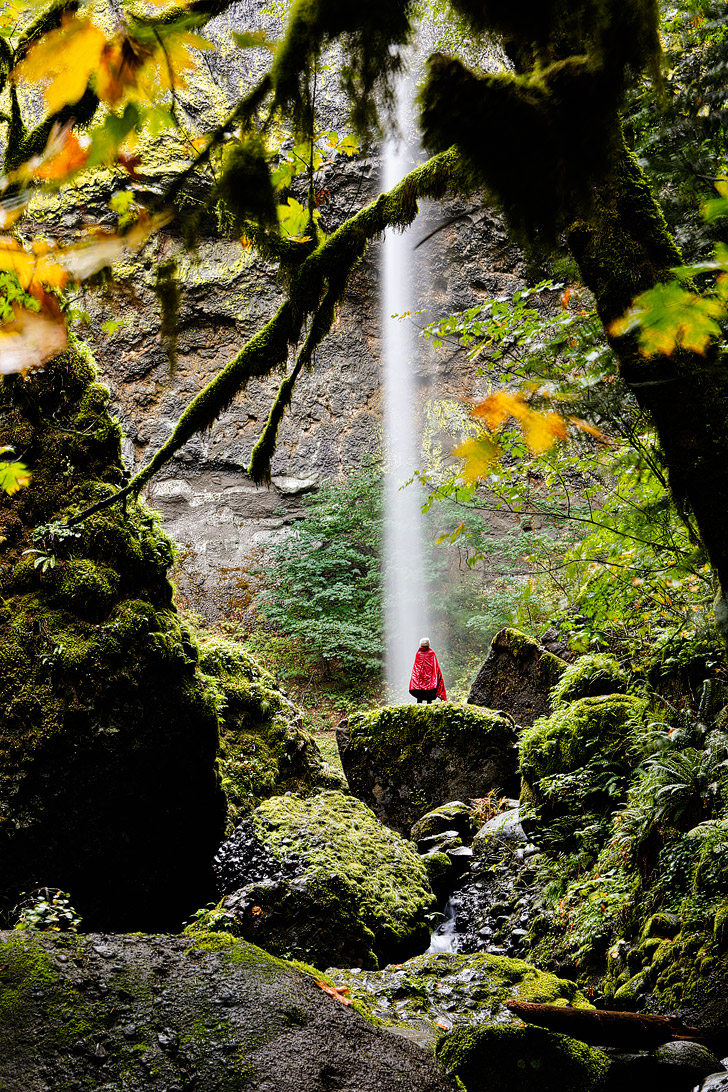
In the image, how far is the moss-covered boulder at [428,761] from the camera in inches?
299

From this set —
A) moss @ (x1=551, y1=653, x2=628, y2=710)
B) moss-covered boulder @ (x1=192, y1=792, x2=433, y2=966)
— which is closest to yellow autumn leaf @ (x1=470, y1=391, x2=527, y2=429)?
moss-covered boulder @ (x1=192, y1=792, x2=433, y2=966)

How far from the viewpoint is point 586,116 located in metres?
1.76

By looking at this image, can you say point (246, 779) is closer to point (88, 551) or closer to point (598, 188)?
point (88, 551)

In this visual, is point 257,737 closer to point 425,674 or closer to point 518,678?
point 518,678

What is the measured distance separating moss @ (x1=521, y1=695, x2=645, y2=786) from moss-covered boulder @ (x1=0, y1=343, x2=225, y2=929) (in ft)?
9.90

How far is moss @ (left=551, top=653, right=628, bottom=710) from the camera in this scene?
657 cm

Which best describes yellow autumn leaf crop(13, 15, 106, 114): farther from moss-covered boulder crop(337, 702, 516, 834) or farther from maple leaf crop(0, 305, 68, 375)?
moss-covered boulder crop(337, 702, 516, 834)

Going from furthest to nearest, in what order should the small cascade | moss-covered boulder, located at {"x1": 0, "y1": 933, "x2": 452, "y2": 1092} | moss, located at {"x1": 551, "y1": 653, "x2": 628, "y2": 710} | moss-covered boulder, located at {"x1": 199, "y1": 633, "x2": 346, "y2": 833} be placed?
1. moss, located at {"x1": 551, "y1": 653, "x2": 628, "y2": 710}
2. moss-covered boulder, located at {"x1": 199, "y1": 633, "x2": 346, "y2": 833}
3. the small cascade
4. moss-covered boulder, located at {"x1": 0, "y1": 933, "x2": 452, "y2": 1092}

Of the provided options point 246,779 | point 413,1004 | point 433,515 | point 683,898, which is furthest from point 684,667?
point 433,515

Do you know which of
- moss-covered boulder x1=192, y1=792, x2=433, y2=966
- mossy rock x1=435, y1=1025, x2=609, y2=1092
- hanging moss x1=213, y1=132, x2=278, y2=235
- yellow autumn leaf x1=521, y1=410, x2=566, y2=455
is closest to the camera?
hanging moss x1=213, y1=132, x2=278, y2=235

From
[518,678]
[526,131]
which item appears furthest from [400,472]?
[526,131]

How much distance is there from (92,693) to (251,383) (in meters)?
16.8

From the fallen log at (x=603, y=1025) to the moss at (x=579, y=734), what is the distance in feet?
9.84

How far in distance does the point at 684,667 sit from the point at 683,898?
6.43 feet
